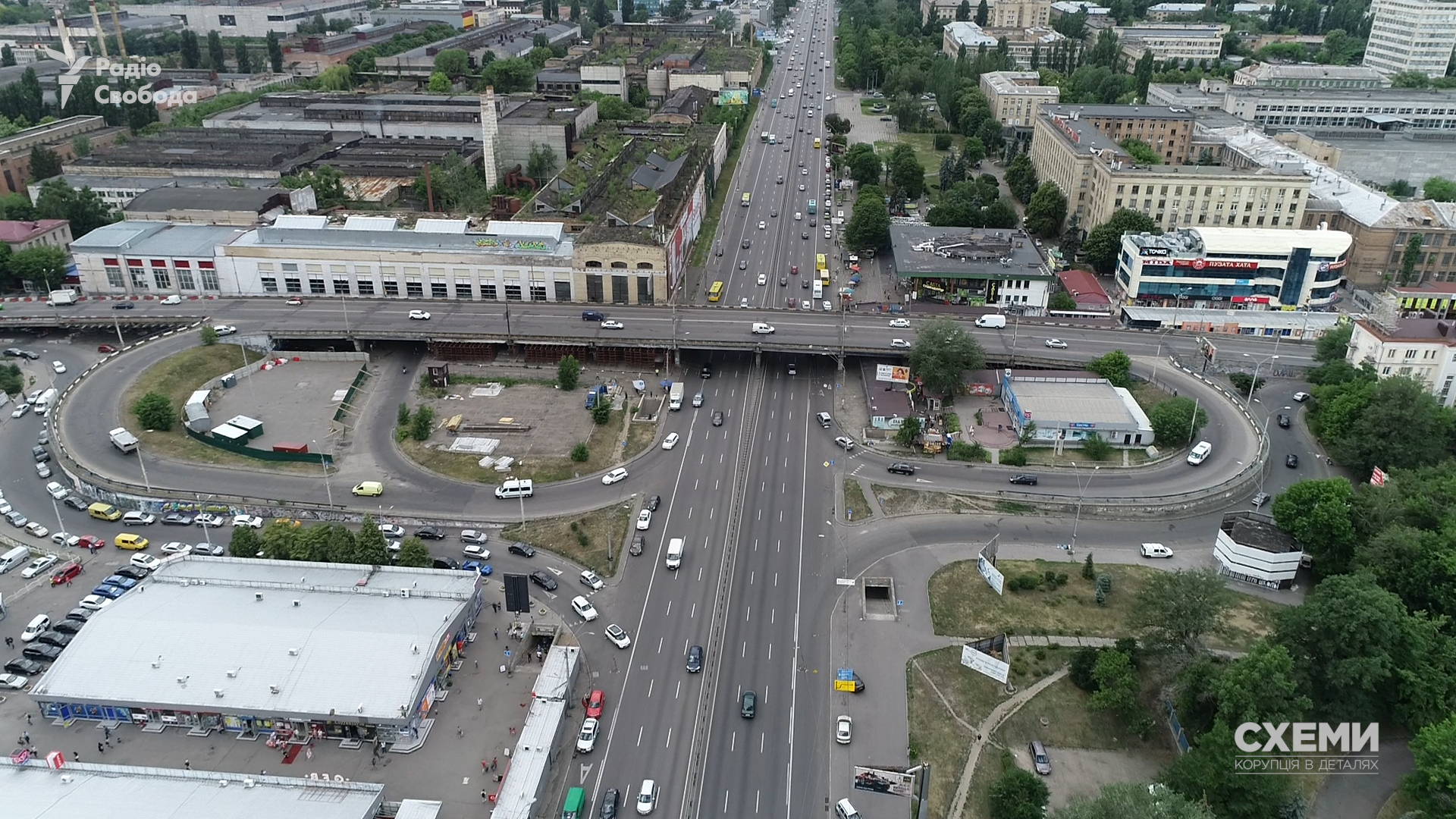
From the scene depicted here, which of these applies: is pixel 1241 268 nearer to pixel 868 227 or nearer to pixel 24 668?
pixel 868 227

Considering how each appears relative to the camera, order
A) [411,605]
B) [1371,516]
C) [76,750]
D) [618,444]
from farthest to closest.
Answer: [618,444] → [1371,516] → [411,605] → [76,750]

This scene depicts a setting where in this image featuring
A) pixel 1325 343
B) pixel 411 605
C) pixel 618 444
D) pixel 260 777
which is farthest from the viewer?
pixel 1325 343

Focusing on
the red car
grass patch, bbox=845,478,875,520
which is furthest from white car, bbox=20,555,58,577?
grass patch, bbox=845,478,875,520

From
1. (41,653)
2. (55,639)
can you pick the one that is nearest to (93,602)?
(55,639)

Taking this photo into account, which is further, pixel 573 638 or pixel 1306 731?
pixel 573 638

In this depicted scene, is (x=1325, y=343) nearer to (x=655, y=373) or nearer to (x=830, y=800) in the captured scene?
(x=655, y=373)

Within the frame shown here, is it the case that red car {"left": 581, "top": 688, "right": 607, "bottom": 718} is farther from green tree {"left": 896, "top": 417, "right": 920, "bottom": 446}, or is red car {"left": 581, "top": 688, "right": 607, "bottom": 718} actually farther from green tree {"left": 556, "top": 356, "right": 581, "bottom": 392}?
green tree {"left": 556, "top": 356, "right": 581, "bottom": 392}

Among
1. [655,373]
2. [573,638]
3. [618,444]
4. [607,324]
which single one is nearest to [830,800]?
[573,638]

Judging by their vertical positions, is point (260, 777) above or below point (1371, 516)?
below
